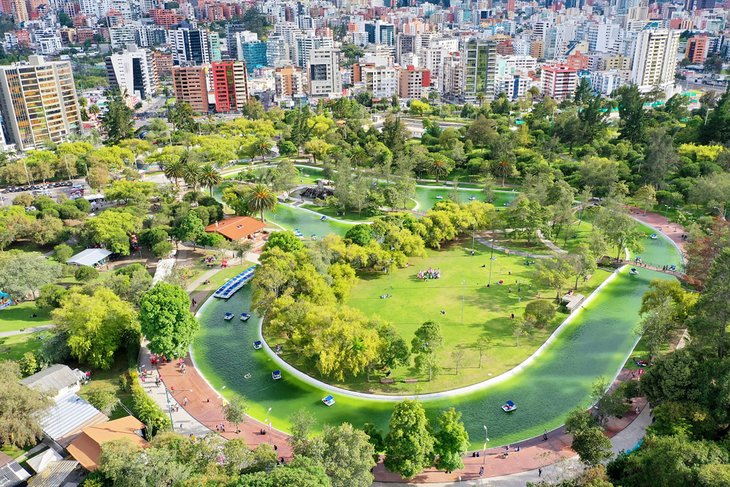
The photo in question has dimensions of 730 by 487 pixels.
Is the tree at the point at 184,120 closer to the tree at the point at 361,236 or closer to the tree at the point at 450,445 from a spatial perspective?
the tree at the point at 361,236

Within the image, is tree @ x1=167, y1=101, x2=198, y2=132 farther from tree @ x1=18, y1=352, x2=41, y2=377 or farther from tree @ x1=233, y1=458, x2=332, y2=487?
tree @ x1=233, y1=458, x2=332, y2=487

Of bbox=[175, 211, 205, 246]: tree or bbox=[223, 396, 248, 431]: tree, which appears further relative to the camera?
bbox=[175, 211, 205, 246]: tree

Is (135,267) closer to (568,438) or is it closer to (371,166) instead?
(568,438)

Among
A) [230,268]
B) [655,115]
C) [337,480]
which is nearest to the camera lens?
[337,480]

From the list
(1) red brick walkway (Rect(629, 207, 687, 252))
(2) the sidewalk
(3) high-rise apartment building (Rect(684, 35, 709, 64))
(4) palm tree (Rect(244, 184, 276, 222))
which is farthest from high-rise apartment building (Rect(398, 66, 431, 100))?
(2) the sidewalk

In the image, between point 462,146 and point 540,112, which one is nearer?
point 462,146

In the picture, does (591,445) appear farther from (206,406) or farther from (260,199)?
(260,199)

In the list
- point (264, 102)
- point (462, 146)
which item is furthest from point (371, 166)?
point (264, 102)

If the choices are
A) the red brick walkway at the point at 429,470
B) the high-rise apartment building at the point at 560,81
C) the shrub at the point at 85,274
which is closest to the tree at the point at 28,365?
the red brick walkway at the point at 429,470
